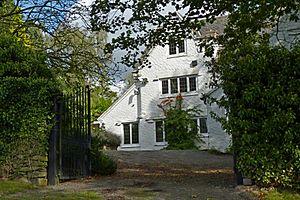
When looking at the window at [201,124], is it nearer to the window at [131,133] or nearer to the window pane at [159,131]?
the window pane at [159,131]

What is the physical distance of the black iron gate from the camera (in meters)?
11.1

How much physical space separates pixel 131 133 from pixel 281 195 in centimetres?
2361

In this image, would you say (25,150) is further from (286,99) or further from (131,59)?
(286,99)

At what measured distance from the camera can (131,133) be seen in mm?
A: 31922

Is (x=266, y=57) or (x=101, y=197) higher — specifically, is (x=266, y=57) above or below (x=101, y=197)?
Answer: above

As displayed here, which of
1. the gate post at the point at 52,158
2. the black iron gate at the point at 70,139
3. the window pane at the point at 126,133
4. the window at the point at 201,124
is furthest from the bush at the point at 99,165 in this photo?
the window pane at the point at 126,133

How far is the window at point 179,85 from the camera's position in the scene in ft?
96.9

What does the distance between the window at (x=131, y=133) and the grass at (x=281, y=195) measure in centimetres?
2297

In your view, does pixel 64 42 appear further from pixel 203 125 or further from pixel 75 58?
pixel 203 125

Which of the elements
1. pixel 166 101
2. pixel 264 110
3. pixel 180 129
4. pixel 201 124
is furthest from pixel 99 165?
pixel 166 101

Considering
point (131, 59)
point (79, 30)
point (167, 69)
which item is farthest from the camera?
point (167, 69)

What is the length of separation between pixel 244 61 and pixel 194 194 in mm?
2899

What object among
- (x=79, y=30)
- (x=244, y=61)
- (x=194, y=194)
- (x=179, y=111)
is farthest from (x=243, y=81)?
(x=179, y=111)

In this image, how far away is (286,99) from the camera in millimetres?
8703
